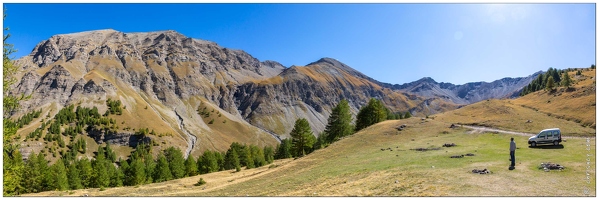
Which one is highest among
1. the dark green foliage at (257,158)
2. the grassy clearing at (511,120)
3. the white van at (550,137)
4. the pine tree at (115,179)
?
the grassy clearing at (511,120)

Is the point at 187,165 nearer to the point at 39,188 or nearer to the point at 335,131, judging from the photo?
the point at 39,188

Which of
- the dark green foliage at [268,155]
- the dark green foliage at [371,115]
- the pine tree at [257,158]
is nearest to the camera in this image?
the dark green foliage at [371,115]

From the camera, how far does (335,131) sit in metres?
97.1

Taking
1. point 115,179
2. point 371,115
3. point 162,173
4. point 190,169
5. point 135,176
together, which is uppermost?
point 371,115

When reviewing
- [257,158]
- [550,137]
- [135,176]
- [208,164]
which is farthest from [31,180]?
[550,137]

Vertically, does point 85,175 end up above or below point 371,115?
below

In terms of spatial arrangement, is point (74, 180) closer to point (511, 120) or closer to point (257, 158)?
point (257, 158)

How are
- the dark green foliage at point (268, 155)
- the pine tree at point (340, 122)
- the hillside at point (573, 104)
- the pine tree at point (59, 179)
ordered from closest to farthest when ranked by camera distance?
the hillside at point (573, 104)
the pine tree at point (59, 179)
the pine tree at point (340, 122)
the dark green foliage at point (268, 155)

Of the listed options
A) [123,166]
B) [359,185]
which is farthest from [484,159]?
[123,166]

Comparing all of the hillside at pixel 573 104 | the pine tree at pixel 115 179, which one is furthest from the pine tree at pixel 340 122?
the pine tree at pixel 115 179

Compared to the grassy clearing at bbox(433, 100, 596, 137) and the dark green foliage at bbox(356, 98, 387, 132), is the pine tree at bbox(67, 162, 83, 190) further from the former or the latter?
the grassy clearing at bbox(433, 100, 596, 137)

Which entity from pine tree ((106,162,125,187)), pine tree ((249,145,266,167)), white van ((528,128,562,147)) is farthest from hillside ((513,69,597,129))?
pine tree ((106,162,125,187))

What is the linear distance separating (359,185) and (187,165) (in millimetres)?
100585

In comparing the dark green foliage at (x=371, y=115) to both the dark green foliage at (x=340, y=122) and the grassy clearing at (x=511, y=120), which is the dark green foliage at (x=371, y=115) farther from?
the grassy clearing at (x=511, y=120)
